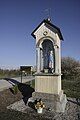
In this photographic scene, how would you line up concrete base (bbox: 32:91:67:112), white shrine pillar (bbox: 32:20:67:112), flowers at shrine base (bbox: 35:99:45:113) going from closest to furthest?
flowers at shrine base (bbox: 35:99:45:113) < concrete base (bbox: 32:91:67:112) < white shrine pillar (bbox: 32:20:67:112)

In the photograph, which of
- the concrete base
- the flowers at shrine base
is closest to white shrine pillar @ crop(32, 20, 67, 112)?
the concrete base

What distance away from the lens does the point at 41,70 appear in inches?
406

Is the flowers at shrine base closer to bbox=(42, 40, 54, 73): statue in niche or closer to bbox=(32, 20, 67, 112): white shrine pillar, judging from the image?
bbox=(32, 20, 67, 112): white shrine pillar

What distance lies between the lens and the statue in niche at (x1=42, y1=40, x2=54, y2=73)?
10178mm

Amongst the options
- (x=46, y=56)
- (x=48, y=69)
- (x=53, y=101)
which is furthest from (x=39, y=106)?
(x=46, y=56)

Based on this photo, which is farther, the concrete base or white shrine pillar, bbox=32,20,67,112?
white shrine pillar, bbox=32,20,67,112

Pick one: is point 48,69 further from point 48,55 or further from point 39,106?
point 39,106

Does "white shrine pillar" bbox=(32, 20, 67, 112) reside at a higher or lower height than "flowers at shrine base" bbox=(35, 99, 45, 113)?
higher

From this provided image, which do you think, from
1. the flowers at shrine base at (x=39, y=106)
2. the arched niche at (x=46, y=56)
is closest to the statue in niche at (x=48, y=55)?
the arched niche at (x=46, y=56)

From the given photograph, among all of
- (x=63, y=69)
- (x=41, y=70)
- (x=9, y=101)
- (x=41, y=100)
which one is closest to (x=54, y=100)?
(x=41, y=100)

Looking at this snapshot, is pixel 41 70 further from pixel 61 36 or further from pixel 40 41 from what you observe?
pixel 61 36

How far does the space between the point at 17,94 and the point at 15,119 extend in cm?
497

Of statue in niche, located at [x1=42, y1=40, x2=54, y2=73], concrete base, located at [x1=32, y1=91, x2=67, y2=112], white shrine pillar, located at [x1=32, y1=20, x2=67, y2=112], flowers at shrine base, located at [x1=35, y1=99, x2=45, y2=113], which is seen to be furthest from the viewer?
statue in niche, located at [x1=42, y1=40, x2=54, y2=73]

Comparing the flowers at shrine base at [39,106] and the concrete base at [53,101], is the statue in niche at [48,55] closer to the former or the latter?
the concrete base at [53,101]
